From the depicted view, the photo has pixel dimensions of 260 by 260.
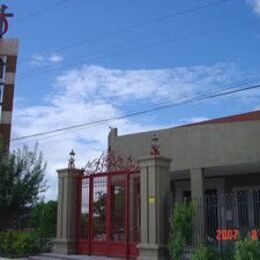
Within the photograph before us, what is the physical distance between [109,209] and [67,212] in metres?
2.05

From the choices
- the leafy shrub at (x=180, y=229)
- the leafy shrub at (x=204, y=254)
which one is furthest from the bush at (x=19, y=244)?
the leafy shrub at (x=204, y=254)

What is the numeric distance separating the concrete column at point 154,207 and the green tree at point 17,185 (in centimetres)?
781

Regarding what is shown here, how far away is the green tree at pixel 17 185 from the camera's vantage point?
23.4 metres

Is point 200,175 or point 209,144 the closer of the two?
point 209,144

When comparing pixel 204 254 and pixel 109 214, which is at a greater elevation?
pixel 109 214

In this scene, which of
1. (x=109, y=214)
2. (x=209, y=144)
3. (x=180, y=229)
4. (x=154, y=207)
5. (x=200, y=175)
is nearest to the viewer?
(x=180, y=229)

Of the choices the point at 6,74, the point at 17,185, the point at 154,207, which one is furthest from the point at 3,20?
the point at 154,207

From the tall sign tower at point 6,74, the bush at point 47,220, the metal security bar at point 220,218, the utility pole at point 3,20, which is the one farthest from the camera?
the tall sign tower at point 6,74

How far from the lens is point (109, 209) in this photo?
19078mm

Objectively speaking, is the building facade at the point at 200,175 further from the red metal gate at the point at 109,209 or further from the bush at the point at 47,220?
the bush at the point at 47,220

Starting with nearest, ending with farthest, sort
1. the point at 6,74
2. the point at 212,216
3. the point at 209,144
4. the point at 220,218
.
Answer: the point at 220,218
the point at 212,216
the point at 209,144
the point at 6,74

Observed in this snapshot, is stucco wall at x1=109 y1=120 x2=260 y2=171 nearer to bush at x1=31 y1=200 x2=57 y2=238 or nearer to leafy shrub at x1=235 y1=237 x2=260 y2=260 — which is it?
bush at x1=31 y1=200 x2=57 y2=238

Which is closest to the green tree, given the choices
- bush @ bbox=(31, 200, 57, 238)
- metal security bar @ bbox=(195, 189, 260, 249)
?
bush @ bbox=(31, 200, 57, 238)

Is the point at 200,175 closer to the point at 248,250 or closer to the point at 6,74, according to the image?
the point at 248,250
